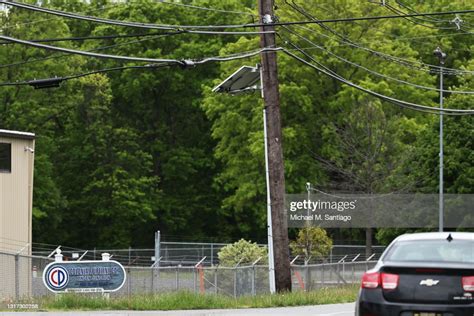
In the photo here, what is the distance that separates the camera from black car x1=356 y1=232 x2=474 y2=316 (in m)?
12.7

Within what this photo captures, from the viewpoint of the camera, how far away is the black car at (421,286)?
500 inches

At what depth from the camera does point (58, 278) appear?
86.6 feet

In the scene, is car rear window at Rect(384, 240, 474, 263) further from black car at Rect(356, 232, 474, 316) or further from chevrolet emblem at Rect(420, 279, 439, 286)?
chevrolet emblem at Rect(420, 279, 439, 286)

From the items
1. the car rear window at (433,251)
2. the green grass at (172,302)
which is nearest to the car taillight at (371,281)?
the car rear window at (433,251)

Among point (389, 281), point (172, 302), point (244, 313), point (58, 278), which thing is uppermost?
point (389, 281)

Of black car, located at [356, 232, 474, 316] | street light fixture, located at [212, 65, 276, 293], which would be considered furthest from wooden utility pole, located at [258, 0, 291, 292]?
black car, located at [356, 232, 474, 316]

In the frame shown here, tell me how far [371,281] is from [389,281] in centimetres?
29

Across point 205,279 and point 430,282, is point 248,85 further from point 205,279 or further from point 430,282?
point 430,282

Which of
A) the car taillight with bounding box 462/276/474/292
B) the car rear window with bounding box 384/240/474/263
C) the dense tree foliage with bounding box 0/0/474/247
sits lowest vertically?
the car taillight with bounding box 462/276/474/292

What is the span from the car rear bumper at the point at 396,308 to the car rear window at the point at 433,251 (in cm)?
61

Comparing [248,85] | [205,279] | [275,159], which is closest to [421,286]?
[275,159]

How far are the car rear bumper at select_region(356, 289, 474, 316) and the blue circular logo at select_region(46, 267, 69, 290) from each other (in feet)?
47.4

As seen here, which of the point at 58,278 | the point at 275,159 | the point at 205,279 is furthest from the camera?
the point at 205,279

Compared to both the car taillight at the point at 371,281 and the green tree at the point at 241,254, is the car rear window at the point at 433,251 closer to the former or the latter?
the car taillight at the point at 371,281
